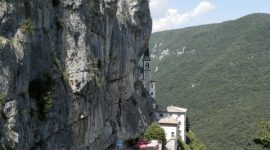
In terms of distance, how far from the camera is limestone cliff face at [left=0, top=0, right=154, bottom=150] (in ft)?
75.5

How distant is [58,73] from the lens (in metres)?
30.2

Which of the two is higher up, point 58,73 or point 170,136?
point 58,73

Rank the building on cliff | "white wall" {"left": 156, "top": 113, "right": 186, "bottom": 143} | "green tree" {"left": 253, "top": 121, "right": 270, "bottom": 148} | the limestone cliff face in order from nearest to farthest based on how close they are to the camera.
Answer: the limestone cliff face < "green tree" {"left": 253, "top": 121, "right": 270, "bottom": 148} < the building on cliff < "white wall" {"left": 156, "top": 113, "right": 186, "bottom": 143}

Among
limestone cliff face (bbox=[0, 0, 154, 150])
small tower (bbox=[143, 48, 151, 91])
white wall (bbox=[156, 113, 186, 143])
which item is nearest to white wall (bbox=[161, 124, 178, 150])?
white wall (bbox=[156, 113, 186, 143])

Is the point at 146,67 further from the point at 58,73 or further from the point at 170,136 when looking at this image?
the point at 58,73

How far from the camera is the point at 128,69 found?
194 ft

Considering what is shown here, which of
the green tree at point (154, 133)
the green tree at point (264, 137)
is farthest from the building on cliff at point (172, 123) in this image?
the green tree at point (264, 137)

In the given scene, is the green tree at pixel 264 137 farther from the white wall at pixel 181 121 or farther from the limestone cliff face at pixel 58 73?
the white wall at pixel 181 121

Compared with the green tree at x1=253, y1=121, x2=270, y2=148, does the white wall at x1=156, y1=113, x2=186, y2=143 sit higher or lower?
lower

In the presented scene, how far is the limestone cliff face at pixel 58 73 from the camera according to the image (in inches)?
906

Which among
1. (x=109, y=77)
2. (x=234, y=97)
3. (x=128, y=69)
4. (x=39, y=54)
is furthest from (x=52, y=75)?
(x=234, y=97)

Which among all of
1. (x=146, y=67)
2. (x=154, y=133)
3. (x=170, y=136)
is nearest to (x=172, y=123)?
(x=170, y=136)

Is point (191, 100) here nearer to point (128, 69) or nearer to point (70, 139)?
point (128, 69)

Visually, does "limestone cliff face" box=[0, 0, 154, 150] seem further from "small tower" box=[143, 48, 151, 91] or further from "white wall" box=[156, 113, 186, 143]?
"small tower" box=[143, 48, 151, 91]
